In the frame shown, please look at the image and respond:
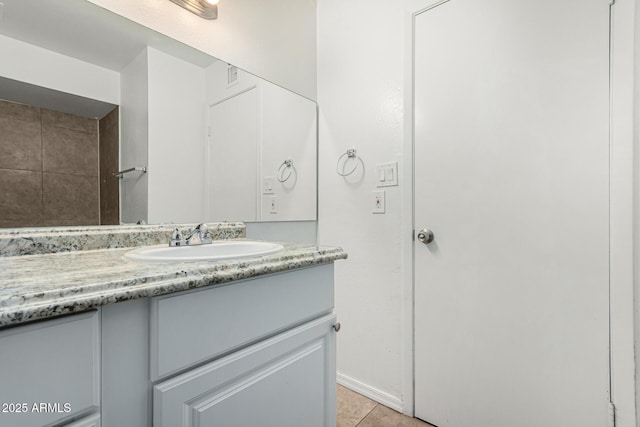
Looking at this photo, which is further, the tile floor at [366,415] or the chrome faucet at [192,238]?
the tile floor at [366,415]

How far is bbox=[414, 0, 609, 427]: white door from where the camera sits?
1021mm

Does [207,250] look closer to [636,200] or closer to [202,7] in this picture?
[202,7]

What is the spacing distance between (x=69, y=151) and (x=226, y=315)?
80cm

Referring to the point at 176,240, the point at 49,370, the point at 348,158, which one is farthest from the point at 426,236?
the point at 49,370

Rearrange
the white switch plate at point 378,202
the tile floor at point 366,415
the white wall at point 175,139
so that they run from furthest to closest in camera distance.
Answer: the white switch plate at point 378,202 → the tile floor at point 366,415 → the white wall at point 175,139

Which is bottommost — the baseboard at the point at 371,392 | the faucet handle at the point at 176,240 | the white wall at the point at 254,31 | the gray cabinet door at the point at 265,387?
the baseboard at the point at 371,392

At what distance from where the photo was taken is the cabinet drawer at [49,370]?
0.40 meters

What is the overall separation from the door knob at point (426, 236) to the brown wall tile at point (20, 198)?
140 cm

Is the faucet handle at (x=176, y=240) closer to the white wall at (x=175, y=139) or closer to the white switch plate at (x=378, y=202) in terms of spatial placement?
the white wall at (x=175, y=139)

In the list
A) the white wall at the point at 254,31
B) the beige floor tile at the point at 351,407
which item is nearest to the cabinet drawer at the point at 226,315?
the beige floor tile at the point at 351,407

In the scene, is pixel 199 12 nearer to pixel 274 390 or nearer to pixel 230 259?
pixel 230 259

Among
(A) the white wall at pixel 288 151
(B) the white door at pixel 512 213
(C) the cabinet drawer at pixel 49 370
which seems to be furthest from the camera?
(A) the white wall at pixel 288 151

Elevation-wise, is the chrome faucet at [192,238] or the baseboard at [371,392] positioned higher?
the chrome faucet at [192,238]

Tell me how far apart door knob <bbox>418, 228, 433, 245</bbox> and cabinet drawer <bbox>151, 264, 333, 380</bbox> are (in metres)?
0.67
